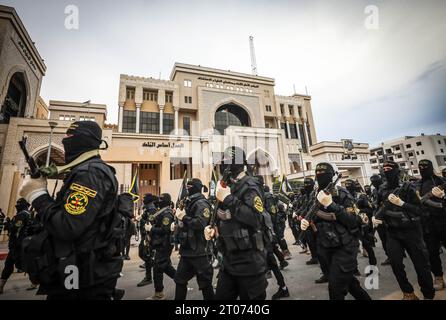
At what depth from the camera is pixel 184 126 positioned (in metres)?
30.4

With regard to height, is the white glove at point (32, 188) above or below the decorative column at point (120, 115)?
below

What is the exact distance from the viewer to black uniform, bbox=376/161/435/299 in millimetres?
3058

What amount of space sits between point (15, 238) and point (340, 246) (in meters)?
7.13

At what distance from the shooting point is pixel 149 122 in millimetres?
29062

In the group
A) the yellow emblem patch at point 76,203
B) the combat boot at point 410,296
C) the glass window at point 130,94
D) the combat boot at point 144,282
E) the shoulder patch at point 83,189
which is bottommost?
the combat boot at point 144,282

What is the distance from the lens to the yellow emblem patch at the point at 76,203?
5.33 feet

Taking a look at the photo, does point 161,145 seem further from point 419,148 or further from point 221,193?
point 419,148

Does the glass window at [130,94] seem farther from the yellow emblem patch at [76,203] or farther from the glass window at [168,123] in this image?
the yellow emblem patch at [76,203]

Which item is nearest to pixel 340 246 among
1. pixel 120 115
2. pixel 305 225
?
pixel 305 225

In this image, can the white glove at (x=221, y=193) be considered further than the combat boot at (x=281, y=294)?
No

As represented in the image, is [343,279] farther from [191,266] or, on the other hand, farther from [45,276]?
[45,276]

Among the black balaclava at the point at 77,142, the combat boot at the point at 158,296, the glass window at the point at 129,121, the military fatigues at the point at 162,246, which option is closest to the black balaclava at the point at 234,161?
the black balaclava at the point at 77,142

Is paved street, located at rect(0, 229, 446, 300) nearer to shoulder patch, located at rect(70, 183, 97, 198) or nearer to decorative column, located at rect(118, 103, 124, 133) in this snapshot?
shoulder patch, located at rect(70, 183, 97, 198)
